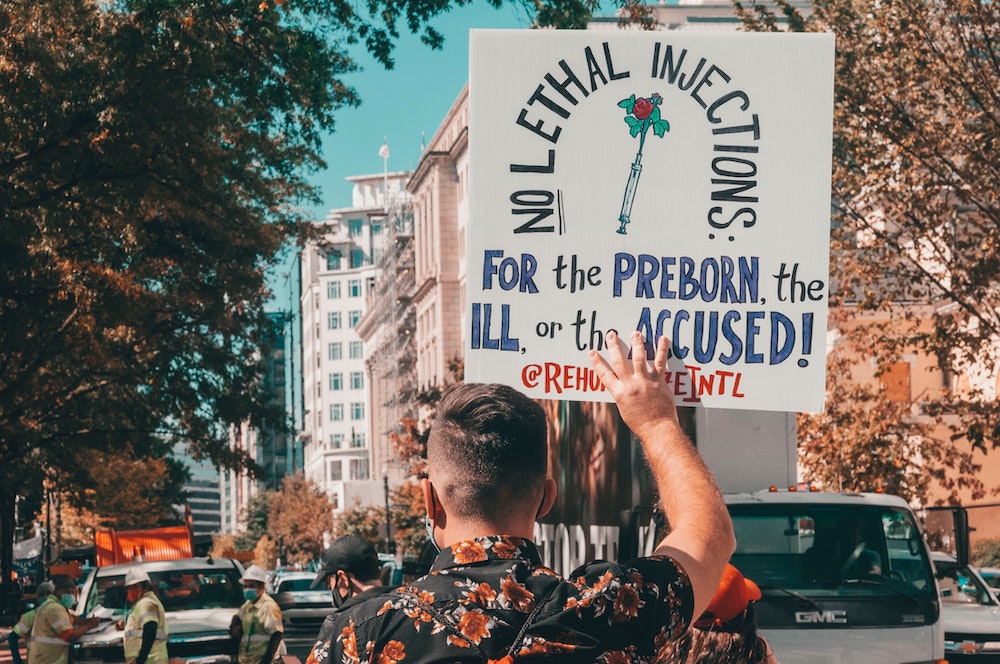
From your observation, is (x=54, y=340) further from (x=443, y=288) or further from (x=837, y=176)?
(x=443, y=288)

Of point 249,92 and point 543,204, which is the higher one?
point 249,92

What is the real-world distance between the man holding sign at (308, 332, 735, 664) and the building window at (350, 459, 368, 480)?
160329mm

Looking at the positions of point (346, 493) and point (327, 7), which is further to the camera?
point (346, 493)

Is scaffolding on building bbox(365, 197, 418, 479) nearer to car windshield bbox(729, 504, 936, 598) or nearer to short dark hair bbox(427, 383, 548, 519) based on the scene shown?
car windshield bbox(729, 504, 936, 598)

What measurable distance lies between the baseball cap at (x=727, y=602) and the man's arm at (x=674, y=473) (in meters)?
1.39

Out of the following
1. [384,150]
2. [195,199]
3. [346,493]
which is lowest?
[346,493]

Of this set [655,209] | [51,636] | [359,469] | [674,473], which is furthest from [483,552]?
[359,469]

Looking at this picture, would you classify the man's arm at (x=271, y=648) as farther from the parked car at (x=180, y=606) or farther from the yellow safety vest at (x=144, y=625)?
the parked car at (x=180, y=606)

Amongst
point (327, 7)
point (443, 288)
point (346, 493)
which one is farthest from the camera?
point (346, 493)

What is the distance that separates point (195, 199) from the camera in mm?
18734

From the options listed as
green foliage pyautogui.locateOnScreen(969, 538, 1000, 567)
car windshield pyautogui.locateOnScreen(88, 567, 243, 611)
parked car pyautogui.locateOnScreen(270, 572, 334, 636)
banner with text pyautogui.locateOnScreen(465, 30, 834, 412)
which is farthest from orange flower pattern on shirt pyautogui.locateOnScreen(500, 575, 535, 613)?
green foliage pyautogui.locateOnScreen(969, 538, 1000, 567)

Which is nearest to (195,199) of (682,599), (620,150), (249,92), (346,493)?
(249,92)

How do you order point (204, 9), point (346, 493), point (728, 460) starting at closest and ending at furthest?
1. point (728, 460)
2. point (204, 9)
3. point (346, 493)

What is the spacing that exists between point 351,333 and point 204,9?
175 meters
